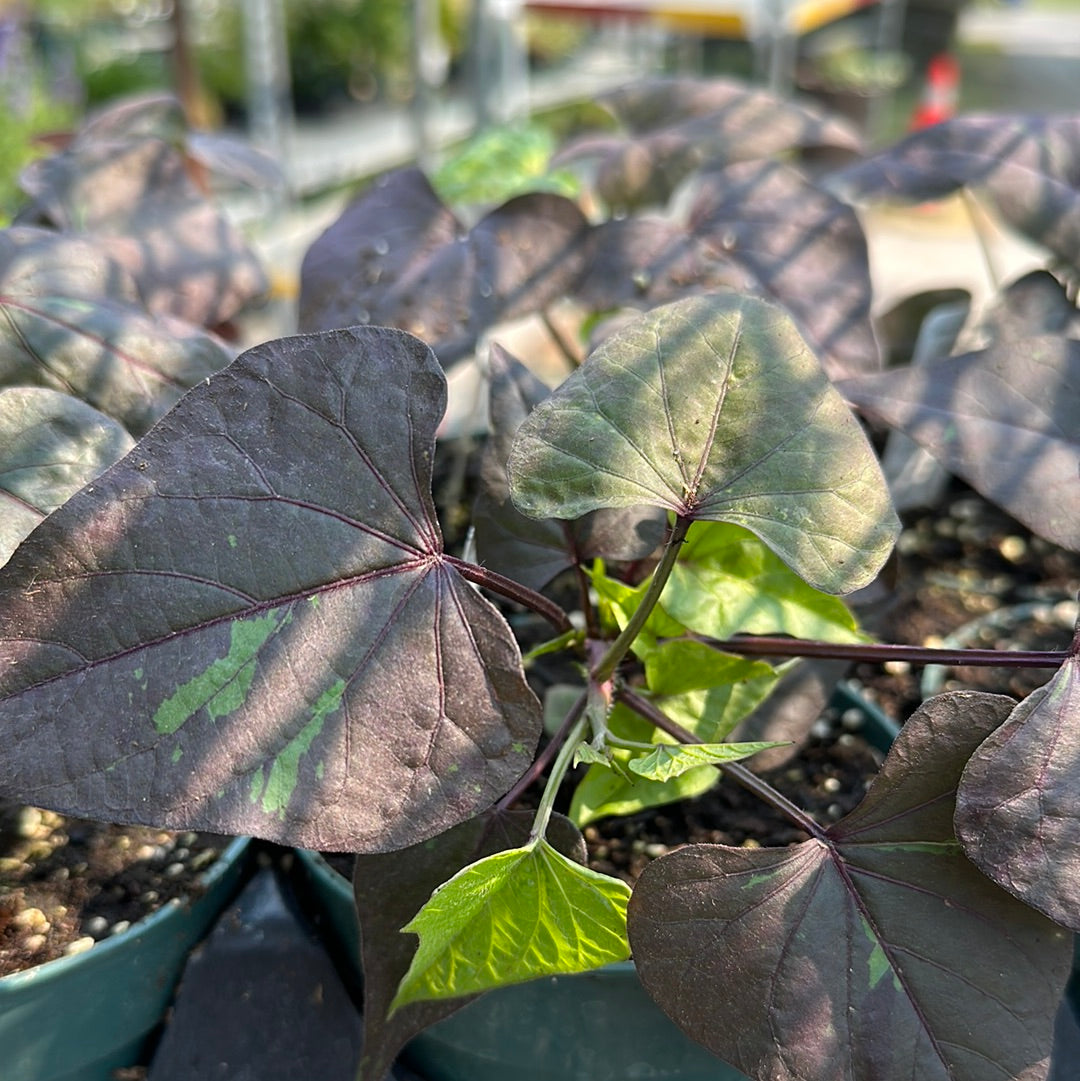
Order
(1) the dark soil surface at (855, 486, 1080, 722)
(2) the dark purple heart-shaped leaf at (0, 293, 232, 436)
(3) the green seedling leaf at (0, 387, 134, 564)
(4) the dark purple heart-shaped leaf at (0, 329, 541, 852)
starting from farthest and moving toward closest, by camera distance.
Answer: (1) the dark soil surface at (855, 486, 1080, 722) → (2) the dark purple heart-shaped leaf at (0, 293, 232, 436) → (3) the green seedling leaf at (0, 387, 134, 564) → (4) the dark purple heart-shaped leaf at (0, 329, 541, 852)

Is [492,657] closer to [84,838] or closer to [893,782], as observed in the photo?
[893,782]

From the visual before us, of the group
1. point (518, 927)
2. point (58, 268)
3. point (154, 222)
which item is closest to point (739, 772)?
→ point (518, 927)

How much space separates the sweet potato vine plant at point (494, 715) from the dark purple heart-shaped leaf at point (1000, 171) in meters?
0.46

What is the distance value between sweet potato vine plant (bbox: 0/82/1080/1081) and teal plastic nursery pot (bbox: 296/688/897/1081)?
0.24 ft

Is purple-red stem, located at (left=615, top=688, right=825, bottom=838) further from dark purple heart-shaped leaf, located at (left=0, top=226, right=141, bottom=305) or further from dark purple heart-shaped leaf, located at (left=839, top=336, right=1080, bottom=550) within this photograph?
dark purple heart-shaped leaf, located at (left=0, top=226, right=141, bottom=305)

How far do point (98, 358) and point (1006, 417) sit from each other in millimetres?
604

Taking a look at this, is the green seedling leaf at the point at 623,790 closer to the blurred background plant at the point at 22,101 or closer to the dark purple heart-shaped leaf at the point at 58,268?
the dark purple heart-shaped leaf at the point at 58,268

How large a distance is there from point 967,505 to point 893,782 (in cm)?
84

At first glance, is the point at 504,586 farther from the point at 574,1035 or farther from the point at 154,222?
the point at 154,222

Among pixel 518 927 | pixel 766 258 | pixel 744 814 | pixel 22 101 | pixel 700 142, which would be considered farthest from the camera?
pixel 22 101

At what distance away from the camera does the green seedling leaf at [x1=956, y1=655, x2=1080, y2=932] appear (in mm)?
550

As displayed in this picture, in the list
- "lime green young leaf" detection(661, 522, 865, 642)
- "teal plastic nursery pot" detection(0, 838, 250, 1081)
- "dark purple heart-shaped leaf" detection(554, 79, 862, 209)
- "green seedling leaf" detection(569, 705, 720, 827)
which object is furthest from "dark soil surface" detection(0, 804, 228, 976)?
"dark purple heart-shaped leaf" detection(554, 79, 862, 209)

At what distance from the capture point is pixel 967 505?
1359mm

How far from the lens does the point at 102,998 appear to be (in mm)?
688
